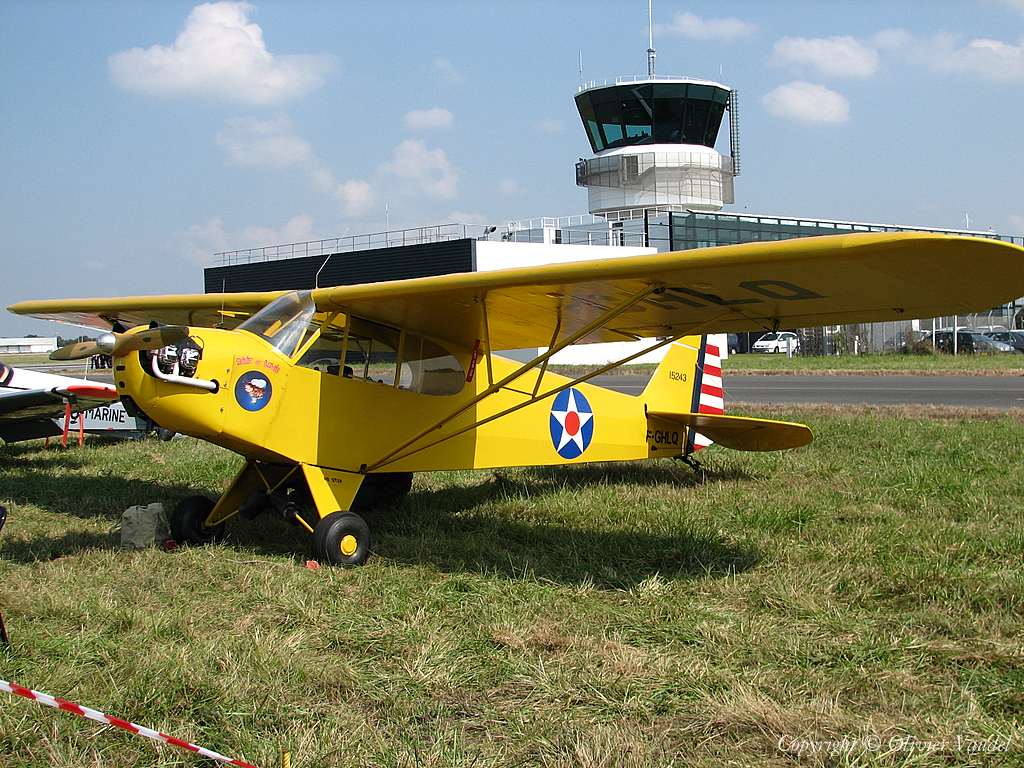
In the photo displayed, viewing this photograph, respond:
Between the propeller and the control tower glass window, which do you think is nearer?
the propeller

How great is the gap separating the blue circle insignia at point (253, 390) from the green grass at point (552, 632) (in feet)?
3.61

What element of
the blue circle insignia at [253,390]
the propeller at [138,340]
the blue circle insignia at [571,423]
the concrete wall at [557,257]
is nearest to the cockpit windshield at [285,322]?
the blue circle insignia at [253,390]

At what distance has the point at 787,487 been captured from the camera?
334 inches

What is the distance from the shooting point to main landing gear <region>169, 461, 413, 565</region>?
20.0ft

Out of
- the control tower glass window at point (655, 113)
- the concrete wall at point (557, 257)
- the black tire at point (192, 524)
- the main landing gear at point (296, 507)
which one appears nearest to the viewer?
the main landing gear at point (296, 507)

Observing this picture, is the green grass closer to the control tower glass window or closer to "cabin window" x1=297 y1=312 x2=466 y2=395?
"cabin window" x1=297 y1=312 x2=466 y2=395

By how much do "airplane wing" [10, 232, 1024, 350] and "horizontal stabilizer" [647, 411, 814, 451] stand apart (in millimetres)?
1799

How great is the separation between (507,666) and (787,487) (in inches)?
204

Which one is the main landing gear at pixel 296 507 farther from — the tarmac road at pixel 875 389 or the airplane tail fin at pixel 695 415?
the tarmac road at pixel 875 389

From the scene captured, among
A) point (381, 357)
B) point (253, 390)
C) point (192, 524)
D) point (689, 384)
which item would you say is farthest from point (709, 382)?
point (192, 524)

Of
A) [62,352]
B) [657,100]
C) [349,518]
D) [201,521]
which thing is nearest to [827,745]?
[349,518]

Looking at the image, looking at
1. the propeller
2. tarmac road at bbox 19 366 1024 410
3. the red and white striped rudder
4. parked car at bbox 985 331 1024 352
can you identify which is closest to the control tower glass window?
parked car at bbox 985 331 1024 352

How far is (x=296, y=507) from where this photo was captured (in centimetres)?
665

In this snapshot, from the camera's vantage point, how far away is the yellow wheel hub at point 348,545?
20.0 ft
